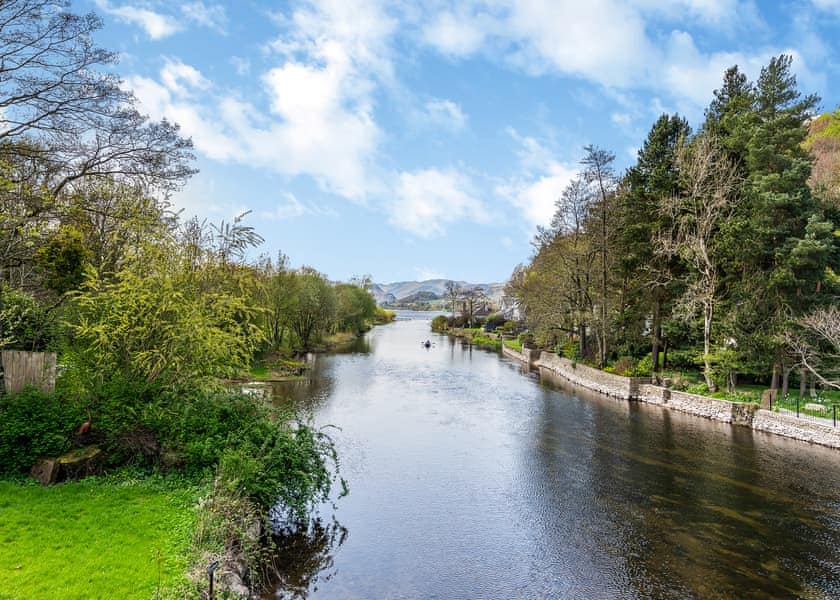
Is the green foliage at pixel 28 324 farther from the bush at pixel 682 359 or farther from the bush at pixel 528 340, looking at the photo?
the bush at pixel 528 340

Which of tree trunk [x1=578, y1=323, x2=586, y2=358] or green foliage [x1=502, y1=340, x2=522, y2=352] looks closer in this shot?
tree trunk [x1=578, y1=323, x2=586, y2=358]

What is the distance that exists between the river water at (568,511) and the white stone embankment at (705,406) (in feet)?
2.22

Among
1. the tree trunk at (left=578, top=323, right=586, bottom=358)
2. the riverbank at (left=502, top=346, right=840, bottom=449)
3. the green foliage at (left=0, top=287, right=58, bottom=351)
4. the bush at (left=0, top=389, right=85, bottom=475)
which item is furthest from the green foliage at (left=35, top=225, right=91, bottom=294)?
the tree trunk at (left=578, top=323, right=586, bottom=358)

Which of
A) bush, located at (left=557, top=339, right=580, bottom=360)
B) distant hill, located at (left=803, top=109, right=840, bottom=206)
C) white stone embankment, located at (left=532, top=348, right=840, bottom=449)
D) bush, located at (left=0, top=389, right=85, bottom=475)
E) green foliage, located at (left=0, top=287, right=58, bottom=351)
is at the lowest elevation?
white stone embankment, located at (left=532, top=348, right=840, bottom=449)

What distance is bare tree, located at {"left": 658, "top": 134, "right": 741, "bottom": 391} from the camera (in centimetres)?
2436

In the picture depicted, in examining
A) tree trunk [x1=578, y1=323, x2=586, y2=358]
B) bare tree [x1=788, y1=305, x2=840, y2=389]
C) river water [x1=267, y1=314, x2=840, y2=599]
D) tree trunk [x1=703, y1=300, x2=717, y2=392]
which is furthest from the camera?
tree trunk [x1=578, y1=323, x2=586, y2=358]

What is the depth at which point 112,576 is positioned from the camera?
21.9ft

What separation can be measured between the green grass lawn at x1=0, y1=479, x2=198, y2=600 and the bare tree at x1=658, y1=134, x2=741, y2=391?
23846 millimetres

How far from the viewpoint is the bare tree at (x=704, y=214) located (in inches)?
959

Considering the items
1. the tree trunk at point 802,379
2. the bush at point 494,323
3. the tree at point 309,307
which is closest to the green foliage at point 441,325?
the bush at point 494,323

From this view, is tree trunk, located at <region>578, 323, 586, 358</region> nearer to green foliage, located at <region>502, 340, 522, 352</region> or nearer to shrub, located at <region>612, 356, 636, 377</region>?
shrub, located at <region>612, 356, 636, 377</region>

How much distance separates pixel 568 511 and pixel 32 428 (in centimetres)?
1212

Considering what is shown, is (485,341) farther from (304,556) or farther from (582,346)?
(304,556)

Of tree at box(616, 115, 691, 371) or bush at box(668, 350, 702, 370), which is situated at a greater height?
tree at box(616, 115, 691, 371)
